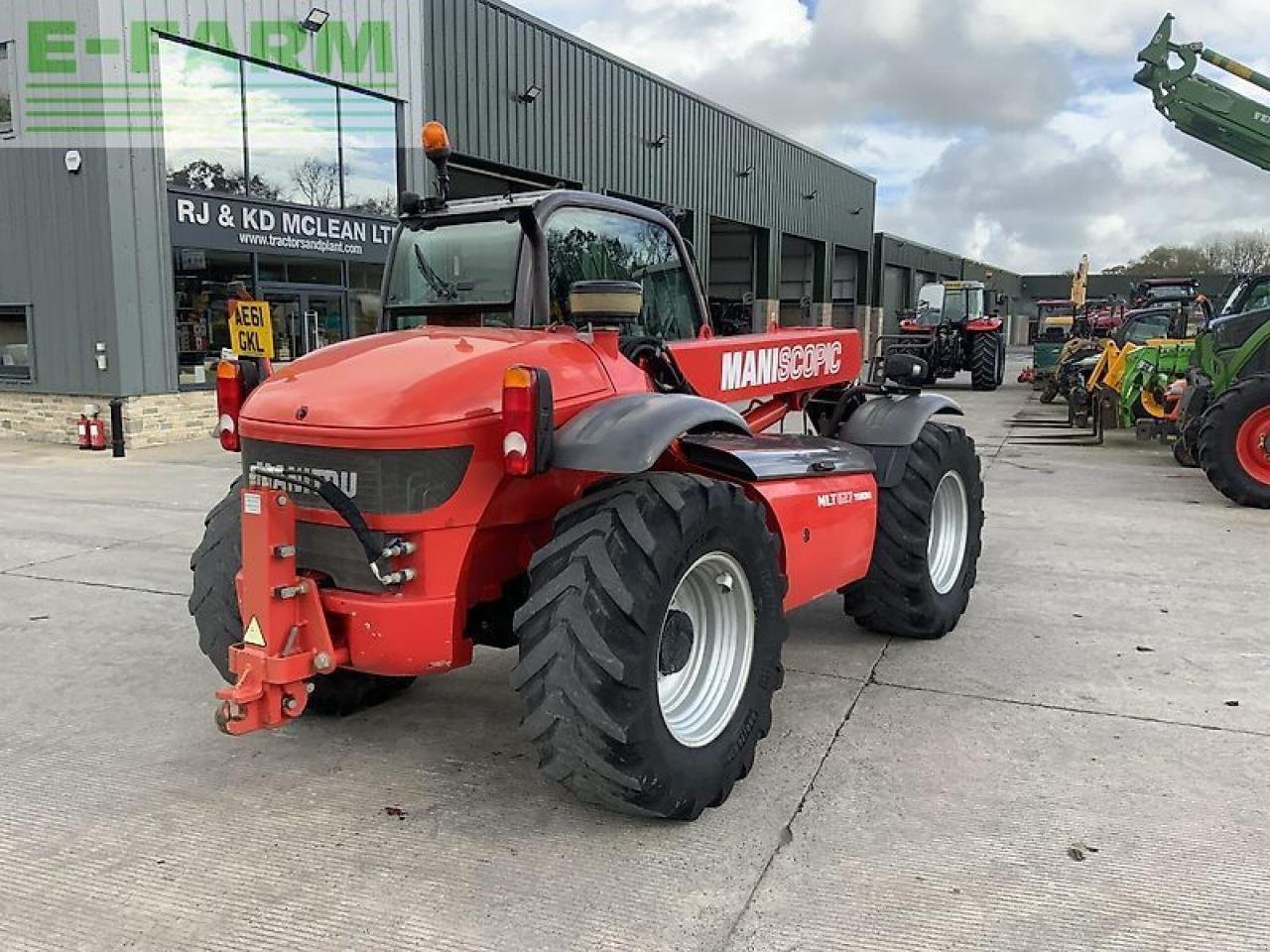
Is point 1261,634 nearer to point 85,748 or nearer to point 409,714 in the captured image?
point 409,714

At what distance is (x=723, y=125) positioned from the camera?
84.4 ft

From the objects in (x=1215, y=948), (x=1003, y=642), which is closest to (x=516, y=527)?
(x=1215, y=948)

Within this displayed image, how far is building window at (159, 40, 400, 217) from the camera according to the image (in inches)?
521

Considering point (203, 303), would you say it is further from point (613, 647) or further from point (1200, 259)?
point (1200, 259)

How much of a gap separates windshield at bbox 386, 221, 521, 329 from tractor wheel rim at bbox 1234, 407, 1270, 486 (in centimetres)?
767

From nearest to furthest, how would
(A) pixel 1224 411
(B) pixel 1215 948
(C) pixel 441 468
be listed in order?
(B) pixel 1215 948
(C) pixel 441 468
(A) pixel 1224 411

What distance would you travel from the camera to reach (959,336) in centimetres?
2503

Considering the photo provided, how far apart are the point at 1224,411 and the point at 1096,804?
22.4 ft

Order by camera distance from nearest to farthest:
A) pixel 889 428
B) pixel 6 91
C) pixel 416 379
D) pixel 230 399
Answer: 1. pixel 416 379
2. pixel 230 399
3. pixel 889 428
4. pixel 6 91

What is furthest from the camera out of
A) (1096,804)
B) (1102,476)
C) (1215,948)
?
(1102,476)

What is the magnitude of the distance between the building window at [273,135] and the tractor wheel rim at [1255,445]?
40.6 feet

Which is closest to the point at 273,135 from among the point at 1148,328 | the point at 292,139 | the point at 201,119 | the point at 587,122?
the point at 292,139

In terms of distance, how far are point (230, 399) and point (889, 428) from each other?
2979mm

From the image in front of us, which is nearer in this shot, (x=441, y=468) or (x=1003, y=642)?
(x=441, y=468)
